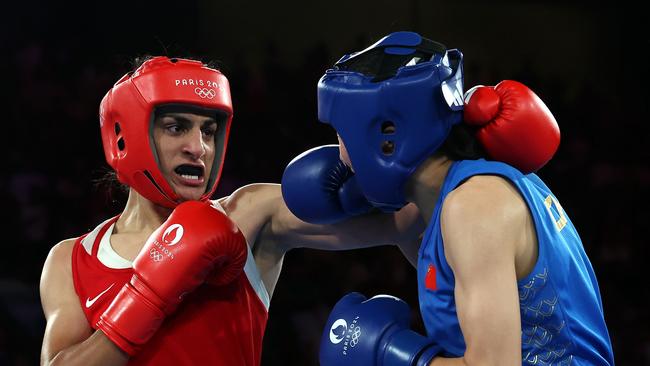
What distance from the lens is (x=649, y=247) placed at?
230 inches

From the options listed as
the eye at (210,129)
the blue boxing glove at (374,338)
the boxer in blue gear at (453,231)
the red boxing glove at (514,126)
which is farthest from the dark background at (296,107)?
the red boxing glove at (514,126)

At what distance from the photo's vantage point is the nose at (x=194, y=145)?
246 cm

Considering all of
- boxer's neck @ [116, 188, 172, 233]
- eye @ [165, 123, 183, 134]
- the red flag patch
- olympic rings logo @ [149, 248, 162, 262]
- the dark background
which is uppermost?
eye @ [165, 123, 183, 134]

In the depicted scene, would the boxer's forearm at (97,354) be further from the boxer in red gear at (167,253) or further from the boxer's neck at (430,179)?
the boxer's neck at (430,179)

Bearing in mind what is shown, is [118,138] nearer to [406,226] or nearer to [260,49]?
[406,226]

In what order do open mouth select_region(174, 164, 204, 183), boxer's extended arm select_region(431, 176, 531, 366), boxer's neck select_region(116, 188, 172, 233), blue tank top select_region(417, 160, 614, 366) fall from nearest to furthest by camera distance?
boxer's extended arm select_region(431, 176, 531, 366), blue tank top select_region(417, 160, 614, 366), open mouth select_region(174, 164, 204, 183), boxer's neck select_region(116, 188, 172, 233)

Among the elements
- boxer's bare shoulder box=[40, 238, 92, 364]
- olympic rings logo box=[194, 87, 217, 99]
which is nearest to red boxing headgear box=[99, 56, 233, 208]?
olympic rings logo box=[194, 87, 217, 99]

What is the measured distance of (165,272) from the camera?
88.7 inches

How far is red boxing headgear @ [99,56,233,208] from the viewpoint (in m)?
2.41

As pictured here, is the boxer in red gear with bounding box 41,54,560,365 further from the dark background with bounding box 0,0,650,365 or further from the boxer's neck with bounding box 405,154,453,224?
the dark background with bounding box 0,0,650,365

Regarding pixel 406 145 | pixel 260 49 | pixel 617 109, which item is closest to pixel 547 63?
pixel 617 109

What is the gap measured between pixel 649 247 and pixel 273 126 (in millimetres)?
2797

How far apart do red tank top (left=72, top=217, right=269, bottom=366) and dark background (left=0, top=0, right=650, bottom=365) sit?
2.30 m

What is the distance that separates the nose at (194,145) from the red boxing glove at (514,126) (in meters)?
0.82
